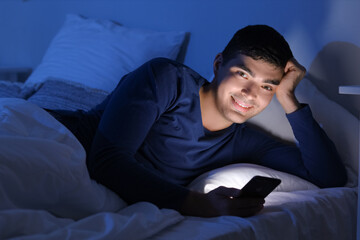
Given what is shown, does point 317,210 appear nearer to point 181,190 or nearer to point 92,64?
point 181,190

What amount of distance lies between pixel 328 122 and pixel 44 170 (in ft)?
3.13

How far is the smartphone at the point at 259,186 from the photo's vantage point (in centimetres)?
98

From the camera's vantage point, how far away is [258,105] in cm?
122

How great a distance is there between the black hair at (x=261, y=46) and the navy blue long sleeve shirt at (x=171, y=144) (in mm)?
146

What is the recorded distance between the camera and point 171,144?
126 cm

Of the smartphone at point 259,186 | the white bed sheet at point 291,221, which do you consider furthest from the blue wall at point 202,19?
the smartphone at point 259,186

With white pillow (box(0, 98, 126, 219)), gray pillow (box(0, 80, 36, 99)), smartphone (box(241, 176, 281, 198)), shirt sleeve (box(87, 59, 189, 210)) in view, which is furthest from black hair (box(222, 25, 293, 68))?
gray pillow (box(0, 80, 36, 99))

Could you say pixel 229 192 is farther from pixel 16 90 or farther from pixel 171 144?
pixel 16 90

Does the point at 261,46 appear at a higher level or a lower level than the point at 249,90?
higher

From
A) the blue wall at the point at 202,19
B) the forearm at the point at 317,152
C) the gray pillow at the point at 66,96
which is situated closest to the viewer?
the forearm at the point at 317,152

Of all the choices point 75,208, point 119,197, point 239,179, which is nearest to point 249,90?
point 239,179

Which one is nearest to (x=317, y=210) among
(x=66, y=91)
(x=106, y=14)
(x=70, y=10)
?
(x=66, y=91)

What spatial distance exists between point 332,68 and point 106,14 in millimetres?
1362

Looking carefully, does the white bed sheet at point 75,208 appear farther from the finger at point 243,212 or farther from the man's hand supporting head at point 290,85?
the man's hand supporting head at point 290,85
